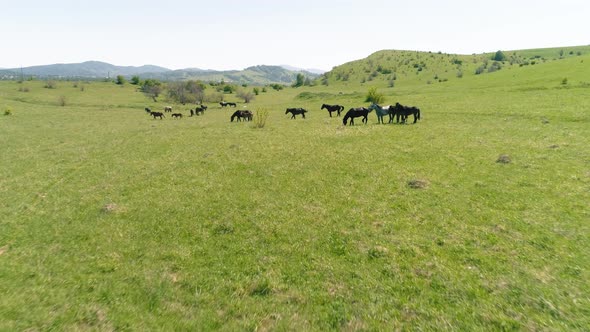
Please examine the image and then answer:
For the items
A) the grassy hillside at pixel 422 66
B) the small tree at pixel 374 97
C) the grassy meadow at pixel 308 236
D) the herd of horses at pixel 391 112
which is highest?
the grassy hillside at pixel 422 66

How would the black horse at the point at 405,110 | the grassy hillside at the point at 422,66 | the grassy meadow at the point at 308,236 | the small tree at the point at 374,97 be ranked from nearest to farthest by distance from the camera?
the grassy meadow at the point at 308,236, the black horse at the point at 405,110, the small tree at the point at 374,97, the grassy hillside at the point at 422,66

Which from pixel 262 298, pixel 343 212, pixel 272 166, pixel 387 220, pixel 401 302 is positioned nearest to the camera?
pixel 401 302

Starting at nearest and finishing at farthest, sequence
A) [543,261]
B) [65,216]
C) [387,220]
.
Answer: [543,261] → [387,220] → [65,216]

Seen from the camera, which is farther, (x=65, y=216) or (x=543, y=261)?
(x=65, y=216)

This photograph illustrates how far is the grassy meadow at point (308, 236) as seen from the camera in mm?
7039

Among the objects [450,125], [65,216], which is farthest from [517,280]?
[450,125]

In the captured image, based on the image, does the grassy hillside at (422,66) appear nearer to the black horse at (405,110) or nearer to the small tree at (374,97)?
the small tree at (374,97)

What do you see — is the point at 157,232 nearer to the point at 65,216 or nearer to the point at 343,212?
the point at 65,216

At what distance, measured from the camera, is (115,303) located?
765 centimetres

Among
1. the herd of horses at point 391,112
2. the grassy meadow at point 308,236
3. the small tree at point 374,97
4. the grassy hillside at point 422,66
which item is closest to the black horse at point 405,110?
the herd of horses at point 391,112

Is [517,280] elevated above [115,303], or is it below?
above

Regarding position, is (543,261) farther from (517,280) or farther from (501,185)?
(501,185)

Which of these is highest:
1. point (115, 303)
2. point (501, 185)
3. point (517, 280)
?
point (501, 185)

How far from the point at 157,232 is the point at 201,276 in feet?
12.3
